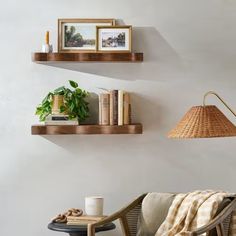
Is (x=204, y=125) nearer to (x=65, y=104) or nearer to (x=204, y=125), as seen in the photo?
(x=204, y=125)

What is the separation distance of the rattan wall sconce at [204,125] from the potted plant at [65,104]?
0.77 metres

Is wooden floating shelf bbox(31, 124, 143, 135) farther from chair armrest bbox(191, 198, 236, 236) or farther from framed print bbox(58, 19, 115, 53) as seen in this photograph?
chair armrest bbox(191, 198, 236, 236)

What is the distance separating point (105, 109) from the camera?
455 centimetres

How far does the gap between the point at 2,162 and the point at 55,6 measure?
1227 mm

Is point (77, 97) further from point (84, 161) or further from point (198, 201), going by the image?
point (198, 201)

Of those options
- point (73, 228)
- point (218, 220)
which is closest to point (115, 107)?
point (73, 228)

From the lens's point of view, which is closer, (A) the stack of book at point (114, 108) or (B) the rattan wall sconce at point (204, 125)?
(B) the rattan wall sconce at point (204, 125)

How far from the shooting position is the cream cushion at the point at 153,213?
411 centimetres

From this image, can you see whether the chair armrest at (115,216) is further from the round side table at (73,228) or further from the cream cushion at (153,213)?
the round side table at (73,228)

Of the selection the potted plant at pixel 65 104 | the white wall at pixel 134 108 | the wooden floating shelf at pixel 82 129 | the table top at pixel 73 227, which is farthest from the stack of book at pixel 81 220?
the potted plant at pixel 65 104

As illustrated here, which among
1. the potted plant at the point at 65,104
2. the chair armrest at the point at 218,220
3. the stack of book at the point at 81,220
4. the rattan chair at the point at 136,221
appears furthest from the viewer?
the potted plant at the point at 65,104

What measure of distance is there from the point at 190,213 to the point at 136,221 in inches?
18.3

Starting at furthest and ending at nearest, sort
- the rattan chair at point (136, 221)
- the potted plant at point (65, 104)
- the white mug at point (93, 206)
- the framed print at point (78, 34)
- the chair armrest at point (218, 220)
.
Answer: the framed print at point (78, 34) < the potted plant at point (65, 104) < the white mug at point (93, 206) < the rattan chair at point (136, 221) < the chair armrest at point (218, 220)

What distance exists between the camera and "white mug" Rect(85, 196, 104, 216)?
4383 millimetres
